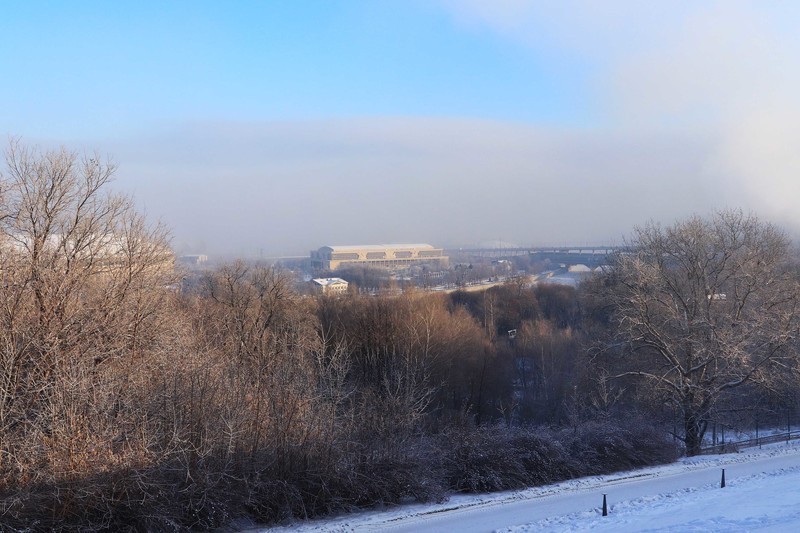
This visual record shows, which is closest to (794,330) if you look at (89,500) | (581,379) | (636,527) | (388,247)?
(581,379)

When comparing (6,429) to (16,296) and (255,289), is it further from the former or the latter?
(255,289)

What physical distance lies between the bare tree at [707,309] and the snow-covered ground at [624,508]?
647cm

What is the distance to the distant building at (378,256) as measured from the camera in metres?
144

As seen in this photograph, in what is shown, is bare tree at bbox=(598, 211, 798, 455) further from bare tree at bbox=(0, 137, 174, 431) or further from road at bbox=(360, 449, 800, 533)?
bare tree at bbox=(0, 137, 174, 431)

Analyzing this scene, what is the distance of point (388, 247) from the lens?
165125 millimetres

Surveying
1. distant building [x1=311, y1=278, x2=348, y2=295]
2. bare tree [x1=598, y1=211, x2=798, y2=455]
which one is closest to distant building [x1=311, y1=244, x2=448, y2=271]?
distant building [x1=311, y1=278, x2=348, y2=295]

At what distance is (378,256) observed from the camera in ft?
509

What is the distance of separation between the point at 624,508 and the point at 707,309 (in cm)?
1506

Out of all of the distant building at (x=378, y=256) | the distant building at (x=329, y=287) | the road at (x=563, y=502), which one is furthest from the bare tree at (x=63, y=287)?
the distant building at (x=378, y=256)

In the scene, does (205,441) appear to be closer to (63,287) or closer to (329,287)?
(63,287)

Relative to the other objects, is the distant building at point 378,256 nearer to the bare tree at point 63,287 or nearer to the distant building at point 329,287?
the distant building at point 329,287

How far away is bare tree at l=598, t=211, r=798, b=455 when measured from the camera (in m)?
28.0

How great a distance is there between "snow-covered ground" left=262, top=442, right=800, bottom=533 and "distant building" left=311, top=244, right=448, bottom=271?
117207 millimetres

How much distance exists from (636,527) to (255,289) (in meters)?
35.8
